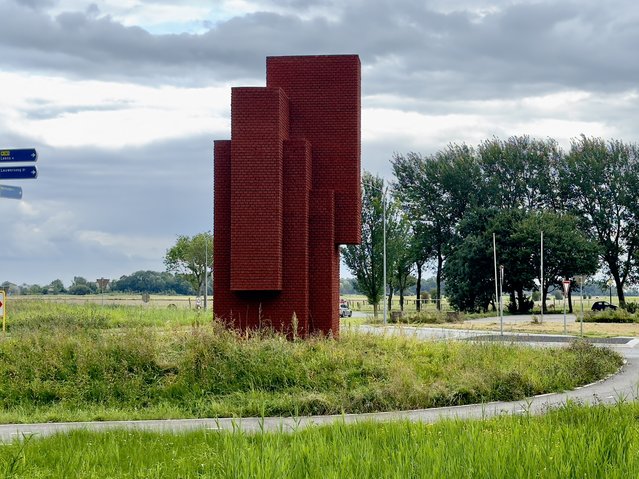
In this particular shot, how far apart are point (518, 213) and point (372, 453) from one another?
253ft

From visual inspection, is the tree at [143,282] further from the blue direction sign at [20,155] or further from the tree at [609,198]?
the blue direction sign at [20,155]

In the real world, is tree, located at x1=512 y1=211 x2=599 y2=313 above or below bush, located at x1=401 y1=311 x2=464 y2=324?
above

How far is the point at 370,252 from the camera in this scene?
2694 inches

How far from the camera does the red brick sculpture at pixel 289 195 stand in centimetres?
2480

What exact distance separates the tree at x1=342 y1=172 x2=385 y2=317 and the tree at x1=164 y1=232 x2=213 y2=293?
60.5 feet

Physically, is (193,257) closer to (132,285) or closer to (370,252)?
(370,252)

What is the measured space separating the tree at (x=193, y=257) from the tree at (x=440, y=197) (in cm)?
2172

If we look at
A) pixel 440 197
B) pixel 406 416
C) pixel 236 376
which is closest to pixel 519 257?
pixel 440 197

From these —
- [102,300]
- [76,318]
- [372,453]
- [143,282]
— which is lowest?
[372,453]

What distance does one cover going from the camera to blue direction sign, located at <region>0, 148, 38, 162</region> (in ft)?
58.9

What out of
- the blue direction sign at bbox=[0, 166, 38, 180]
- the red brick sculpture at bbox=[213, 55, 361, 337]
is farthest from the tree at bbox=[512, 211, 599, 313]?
the blue direction sign at bbox=[0, 166, 38, 180]

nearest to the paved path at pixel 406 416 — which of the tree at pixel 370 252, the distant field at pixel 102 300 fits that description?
the distant field at pixel 102 300

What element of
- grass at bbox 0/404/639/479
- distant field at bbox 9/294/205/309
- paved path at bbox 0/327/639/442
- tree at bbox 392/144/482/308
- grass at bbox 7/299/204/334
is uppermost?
tree at bbox 392/144/482/308

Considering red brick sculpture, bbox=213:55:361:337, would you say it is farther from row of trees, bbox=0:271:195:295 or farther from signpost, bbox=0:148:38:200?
row of trees, bbox=0:271:195:295
